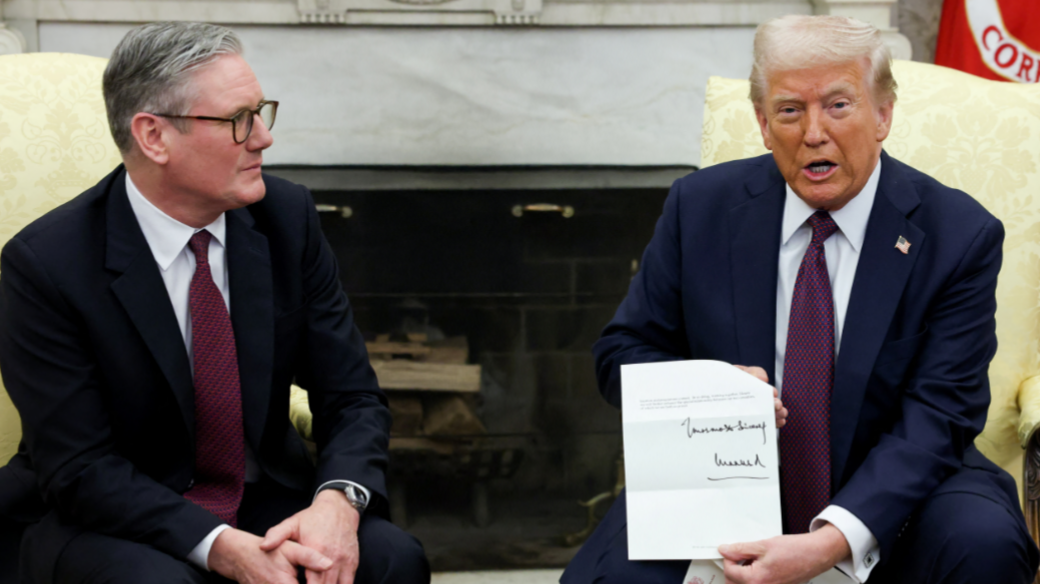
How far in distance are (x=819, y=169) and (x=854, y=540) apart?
0.54m

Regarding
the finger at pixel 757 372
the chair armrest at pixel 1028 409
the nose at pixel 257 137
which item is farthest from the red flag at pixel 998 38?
the nose at pixel 257 137

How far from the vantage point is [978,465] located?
1493 mm

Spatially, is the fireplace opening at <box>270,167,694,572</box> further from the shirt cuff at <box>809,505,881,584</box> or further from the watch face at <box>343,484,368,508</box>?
the shirt cuff at <box>809,505,881,584</box>

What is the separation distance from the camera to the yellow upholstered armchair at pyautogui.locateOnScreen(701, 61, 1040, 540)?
190cm

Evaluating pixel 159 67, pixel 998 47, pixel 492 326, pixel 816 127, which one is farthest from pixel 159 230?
pixel 998 47

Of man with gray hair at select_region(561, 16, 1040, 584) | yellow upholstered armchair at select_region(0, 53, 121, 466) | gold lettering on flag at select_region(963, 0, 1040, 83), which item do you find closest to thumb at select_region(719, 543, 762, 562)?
man with gray hair at select_region(561, 16, 1040, 584)

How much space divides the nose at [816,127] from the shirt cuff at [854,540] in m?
0.53

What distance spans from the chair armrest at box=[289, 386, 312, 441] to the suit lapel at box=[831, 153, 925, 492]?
89cm

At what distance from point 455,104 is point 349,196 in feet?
1.48

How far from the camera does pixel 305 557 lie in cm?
140

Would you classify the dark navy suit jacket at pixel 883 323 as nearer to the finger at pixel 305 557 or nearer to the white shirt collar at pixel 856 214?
the white shirt collar at pixel 856 214

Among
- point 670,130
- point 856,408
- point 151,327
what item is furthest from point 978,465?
point 670,130

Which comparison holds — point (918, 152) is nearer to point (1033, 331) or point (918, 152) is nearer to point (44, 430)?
point (1033, 331)
